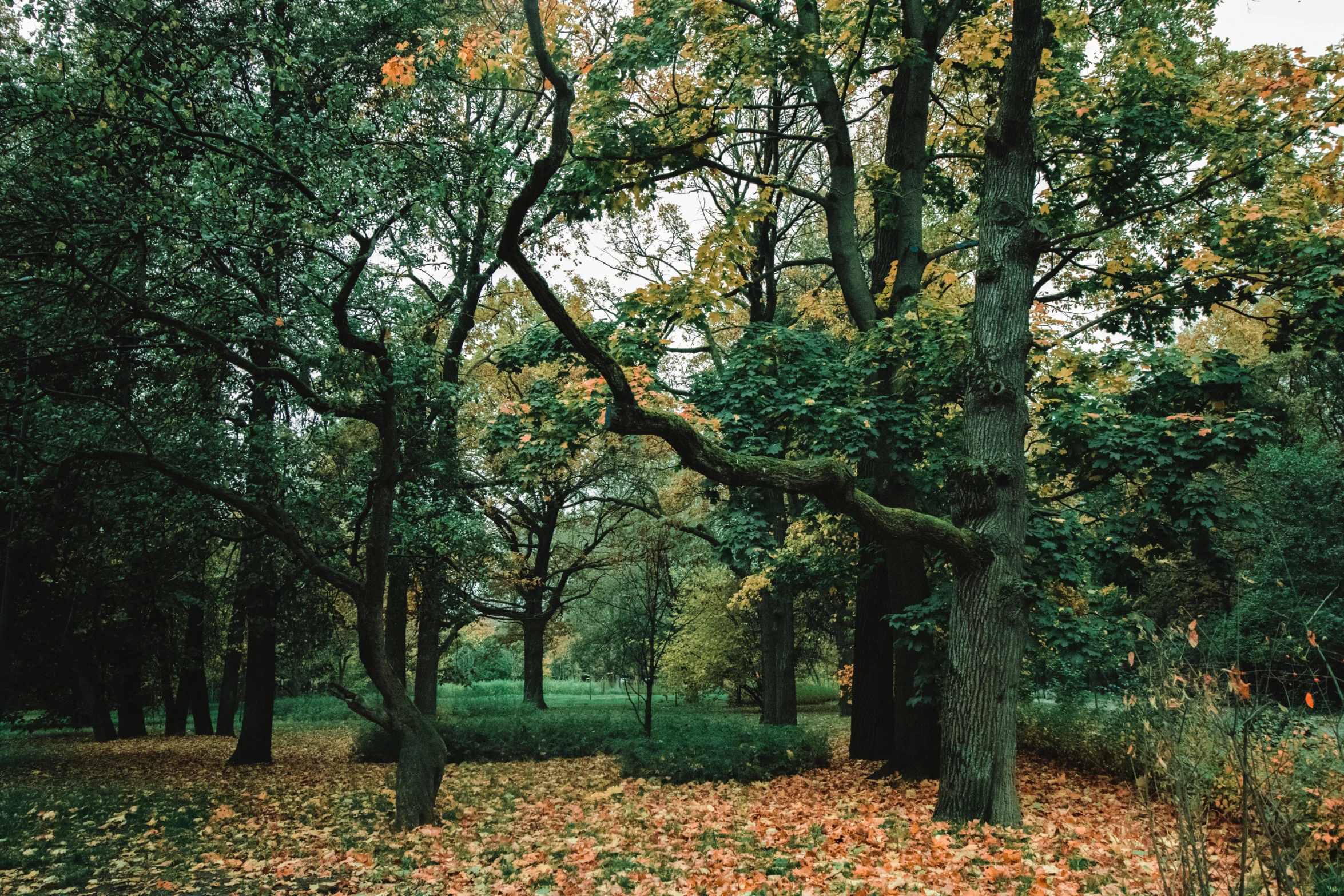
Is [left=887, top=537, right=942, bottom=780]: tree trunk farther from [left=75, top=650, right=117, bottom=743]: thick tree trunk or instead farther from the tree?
[left=75, top=650, right=117, bottom=743]: thick tree trunk

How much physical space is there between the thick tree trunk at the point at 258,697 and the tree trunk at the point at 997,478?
1098 centimetres

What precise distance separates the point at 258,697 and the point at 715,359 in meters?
10.1

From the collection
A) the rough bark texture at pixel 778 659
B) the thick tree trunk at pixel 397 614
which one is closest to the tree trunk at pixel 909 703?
the rough bark texture at pixel 778 659

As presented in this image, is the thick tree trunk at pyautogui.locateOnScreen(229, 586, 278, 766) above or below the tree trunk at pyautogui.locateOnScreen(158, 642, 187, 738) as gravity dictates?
above

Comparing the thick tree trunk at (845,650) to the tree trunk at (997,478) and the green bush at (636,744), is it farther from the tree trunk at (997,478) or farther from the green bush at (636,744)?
the tree trunk at (997,478)

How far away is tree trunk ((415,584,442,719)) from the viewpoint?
48.7 ft

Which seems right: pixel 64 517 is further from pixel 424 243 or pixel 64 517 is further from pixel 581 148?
pixel 581 148

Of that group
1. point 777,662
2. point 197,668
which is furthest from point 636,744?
point 197,668

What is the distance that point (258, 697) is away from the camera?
43.5ft

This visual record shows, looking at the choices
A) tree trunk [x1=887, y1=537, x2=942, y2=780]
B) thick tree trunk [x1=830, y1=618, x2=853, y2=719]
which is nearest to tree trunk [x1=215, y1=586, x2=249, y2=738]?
tree trunk [x1=887, y1=537, x2=942, y2=780]

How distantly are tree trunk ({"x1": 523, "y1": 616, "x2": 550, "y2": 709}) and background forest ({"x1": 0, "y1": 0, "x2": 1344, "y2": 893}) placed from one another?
780 cm

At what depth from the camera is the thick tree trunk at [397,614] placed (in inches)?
526

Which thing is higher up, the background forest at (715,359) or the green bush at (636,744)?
the background forest at (715,359)

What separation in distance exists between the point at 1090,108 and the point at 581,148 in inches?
233
